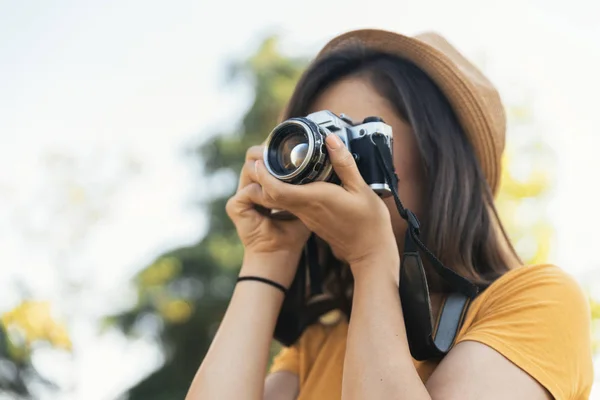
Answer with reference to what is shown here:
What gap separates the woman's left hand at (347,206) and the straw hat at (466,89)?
41 centimetres

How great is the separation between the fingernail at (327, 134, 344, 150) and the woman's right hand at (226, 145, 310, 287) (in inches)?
10.2

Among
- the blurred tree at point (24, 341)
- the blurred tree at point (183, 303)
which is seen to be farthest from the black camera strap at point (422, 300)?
the blurred tree at point (183, 303)

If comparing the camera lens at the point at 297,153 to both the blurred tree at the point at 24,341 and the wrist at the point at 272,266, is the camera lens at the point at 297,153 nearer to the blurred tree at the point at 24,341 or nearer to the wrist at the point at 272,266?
the wrist at the point at 272,266

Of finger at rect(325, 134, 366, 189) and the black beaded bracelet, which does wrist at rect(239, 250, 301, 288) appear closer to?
the black beaded bracelet

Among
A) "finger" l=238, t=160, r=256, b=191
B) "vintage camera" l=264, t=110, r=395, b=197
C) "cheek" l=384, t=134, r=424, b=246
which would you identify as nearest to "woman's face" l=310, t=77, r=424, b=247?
"cheek" l=384, t=134, r=424, b=246

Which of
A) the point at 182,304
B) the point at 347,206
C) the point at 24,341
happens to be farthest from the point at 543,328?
the point at 182,304

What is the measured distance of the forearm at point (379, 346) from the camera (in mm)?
1030

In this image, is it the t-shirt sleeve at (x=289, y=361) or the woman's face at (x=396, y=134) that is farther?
the t-shirt sleeve at (x=289, y=361)

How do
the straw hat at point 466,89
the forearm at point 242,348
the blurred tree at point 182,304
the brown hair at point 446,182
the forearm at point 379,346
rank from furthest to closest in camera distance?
the blurred tree at point 182,304 → the straw hat at point 466,89 → the brown hair at point 446,182 → the forearm at point 242,348 → the forearm at point 379,346

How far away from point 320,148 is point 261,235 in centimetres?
34

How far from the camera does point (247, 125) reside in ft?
21.7

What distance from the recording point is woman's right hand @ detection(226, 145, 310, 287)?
146 cm

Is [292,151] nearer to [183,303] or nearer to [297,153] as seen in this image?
[297,153]

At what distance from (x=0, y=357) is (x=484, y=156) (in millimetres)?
3681
